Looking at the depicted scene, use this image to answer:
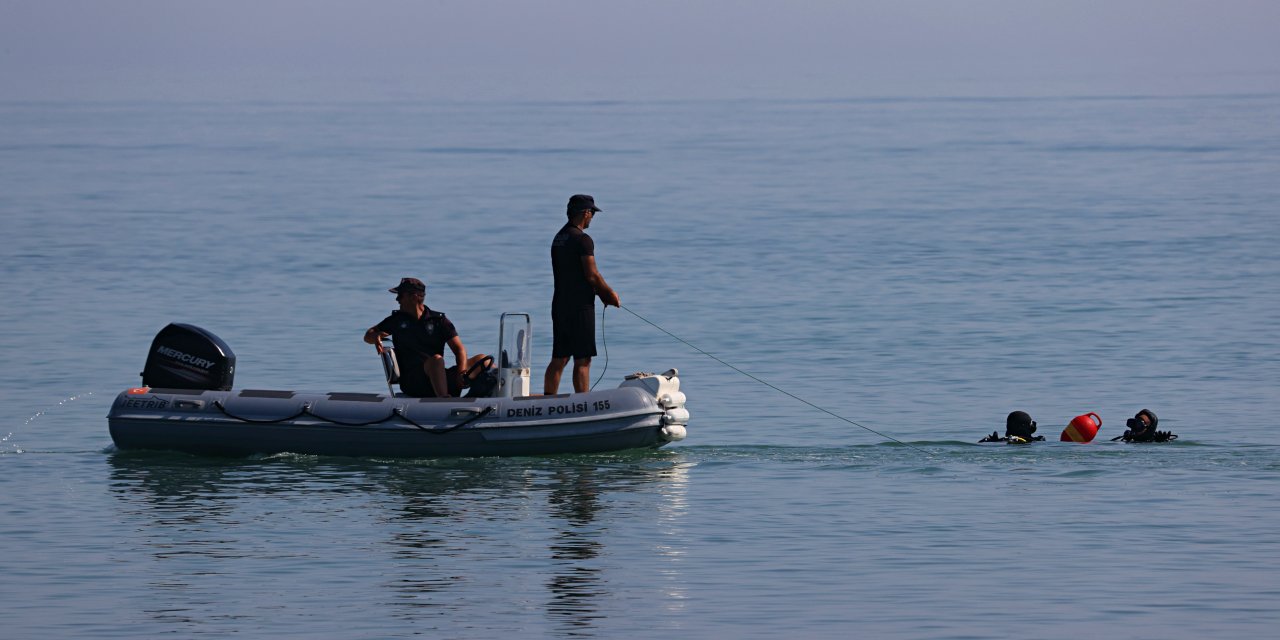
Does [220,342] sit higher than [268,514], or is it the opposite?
[220,342]

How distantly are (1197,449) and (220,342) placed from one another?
722 centimetres

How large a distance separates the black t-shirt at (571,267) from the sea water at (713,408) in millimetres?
1153

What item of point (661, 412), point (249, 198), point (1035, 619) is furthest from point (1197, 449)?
point (249, 198)

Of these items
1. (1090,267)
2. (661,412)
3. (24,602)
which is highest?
(1090,267)

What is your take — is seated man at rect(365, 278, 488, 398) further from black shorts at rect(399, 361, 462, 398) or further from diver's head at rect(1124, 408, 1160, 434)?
diver's head at rect(1124, 408, 1160, 434)

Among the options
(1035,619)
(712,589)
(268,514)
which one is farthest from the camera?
(268,514)

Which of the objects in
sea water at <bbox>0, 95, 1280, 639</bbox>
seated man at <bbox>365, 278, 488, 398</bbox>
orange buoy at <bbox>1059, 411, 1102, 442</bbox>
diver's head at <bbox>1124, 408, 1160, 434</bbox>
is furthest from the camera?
orange buoy at <bbox>1059, 411, 1102, 442</bbox>

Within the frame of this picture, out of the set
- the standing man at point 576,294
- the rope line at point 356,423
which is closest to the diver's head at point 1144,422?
the standing man at point 576,294

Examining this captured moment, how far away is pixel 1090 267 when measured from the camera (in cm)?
2928

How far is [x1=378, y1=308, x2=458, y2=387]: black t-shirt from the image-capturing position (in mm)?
13047

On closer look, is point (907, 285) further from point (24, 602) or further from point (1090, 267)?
point (24, 602)

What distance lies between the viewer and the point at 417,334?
13094 mm

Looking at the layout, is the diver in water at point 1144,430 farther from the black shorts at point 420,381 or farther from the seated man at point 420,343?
the black shorts at point 420,381

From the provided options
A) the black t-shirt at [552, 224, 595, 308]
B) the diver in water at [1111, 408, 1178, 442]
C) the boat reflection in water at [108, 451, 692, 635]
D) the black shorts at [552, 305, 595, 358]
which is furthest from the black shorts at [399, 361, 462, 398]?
the diver in water at [1111, 408, 1178, 442]
